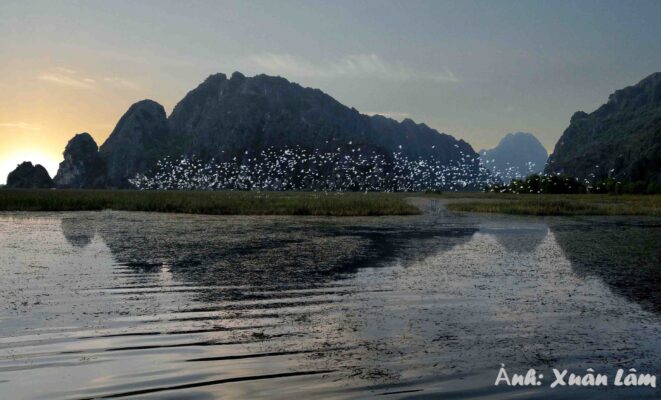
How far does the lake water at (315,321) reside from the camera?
8.66 metres

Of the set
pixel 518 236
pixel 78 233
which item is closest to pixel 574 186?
pixel 518 236

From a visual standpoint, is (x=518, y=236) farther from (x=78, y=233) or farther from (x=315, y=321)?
(x=78, y=233)

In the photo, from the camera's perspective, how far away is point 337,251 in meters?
26.8

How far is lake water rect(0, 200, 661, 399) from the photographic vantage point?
8.66 meters

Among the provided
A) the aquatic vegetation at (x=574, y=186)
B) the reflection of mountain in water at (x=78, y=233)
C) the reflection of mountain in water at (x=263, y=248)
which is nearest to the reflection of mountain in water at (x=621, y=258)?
the reflection of mountain in water at (x=263, y=248)

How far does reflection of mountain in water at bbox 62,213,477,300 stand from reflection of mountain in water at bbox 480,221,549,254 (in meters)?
2.01

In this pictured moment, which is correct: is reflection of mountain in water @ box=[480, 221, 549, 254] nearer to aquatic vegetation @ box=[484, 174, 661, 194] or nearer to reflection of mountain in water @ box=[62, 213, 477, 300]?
reflection of mountain in water @ box=[62, 213, 477, 300]

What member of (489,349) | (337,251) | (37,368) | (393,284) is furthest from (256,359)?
(337,251)

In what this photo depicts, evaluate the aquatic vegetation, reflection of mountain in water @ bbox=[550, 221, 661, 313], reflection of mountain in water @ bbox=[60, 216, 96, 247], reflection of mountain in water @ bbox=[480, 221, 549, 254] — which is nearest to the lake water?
reflection of mountain in water @ bbox=[550, 221, 661, 313]

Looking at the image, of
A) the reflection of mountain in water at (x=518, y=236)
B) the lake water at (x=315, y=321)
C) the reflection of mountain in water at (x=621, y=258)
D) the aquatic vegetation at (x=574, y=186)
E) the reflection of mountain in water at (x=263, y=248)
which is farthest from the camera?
the aquatic vegetation at (x=574, y=186)

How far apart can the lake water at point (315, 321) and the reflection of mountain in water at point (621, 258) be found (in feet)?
0.45

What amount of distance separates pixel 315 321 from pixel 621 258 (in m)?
18.0

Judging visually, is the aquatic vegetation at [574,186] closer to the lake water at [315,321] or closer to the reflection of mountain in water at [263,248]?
the reflection of mountain in water at [263,248]

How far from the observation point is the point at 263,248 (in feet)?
91.8
